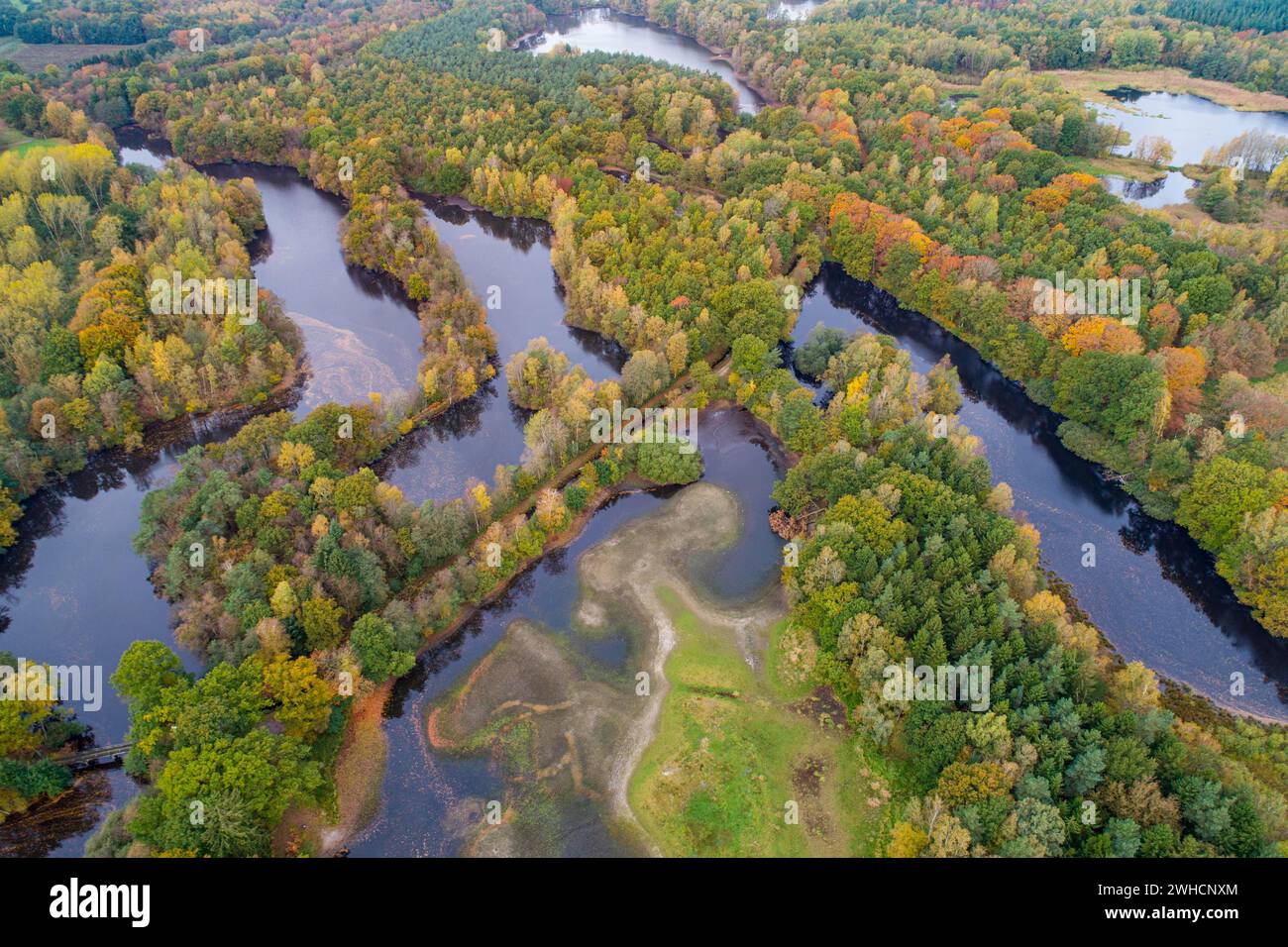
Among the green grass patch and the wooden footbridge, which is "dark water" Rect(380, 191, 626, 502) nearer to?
the wooden footbridge

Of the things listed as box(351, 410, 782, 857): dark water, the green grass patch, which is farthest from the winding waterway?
the green grass patch

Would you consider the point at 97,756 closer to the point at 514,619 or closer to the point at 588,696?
the point at 514,619

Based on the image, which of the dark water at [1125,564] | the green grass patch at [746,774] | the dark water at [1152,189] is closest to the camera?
the green grass patch at [746,774]

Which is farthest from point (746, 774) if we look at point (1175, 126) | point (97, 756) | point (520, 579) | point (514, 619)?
point (1175, 126)

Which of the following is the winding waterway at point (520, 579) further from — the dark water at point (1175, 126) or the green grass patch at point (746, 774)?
the dark water at point (1175, 126)

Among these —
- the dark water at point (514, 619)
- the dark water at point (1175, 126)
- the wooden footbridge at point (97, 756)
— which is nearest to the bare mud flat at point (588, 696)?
the dark water at point (514, 619)
